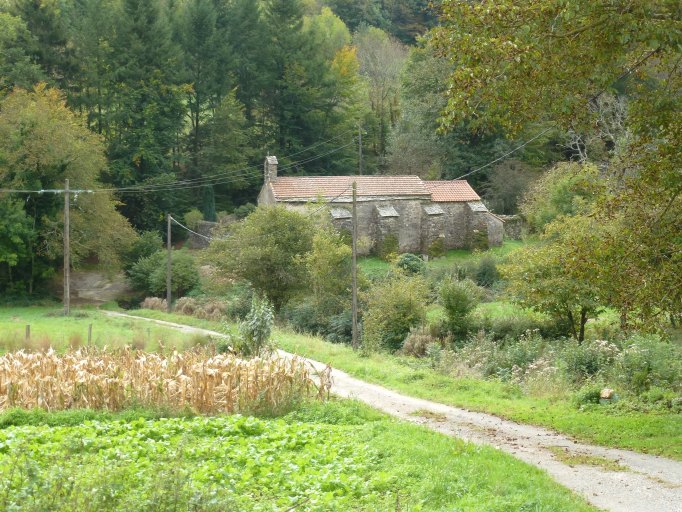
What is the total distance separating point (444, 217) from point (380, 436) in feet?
133

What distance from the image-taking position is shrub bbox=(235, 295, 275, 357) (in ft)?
61.1

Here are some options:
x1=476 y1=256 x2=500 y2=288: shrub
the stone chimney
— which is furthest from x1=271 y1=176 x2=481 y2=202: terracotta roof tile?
x1=476 y1=256 x2=500 y2=288: shrub

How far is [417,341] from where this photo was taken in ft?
91.8

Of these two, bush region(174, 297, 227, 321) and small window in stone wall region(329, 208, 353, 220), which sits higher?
small window in stone wall region(329, 208, 353, 220)

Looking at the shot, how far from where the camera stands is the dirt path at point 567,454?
9219 millimetres

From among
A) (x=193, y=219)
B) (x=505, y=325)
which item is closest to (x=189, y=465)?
(x=505, y=325)

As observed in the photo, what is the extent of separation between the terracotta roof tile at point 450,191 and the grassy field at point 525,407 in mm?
29506

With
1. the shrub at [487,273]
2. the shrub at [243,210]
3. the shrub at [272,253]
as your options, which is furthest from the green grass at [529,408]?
the shrub at [243,210]

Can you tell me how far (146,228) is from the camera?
55.8 metres

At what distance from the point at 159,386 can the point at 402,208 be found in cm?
3794

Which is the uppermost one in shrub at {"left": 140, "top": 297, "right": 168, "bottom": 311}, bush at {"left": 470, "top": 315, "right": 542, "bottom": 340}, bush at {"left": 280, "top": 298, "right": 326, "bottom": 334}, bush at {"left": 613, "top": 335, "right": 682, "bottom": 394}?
bush at {"left": 613, "top": 335, "right": 682, "bottom": 394}

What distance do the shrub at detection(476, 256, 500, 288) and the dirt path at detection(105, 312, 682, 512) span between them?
26.2 metres

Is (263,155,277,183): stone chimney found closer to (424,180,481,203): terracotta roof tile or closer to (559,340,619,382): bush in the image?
(424,180,481,203): terracotta roof tile

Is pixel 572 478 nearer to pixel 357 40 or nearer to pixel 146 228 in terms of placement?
pixel 146 228
